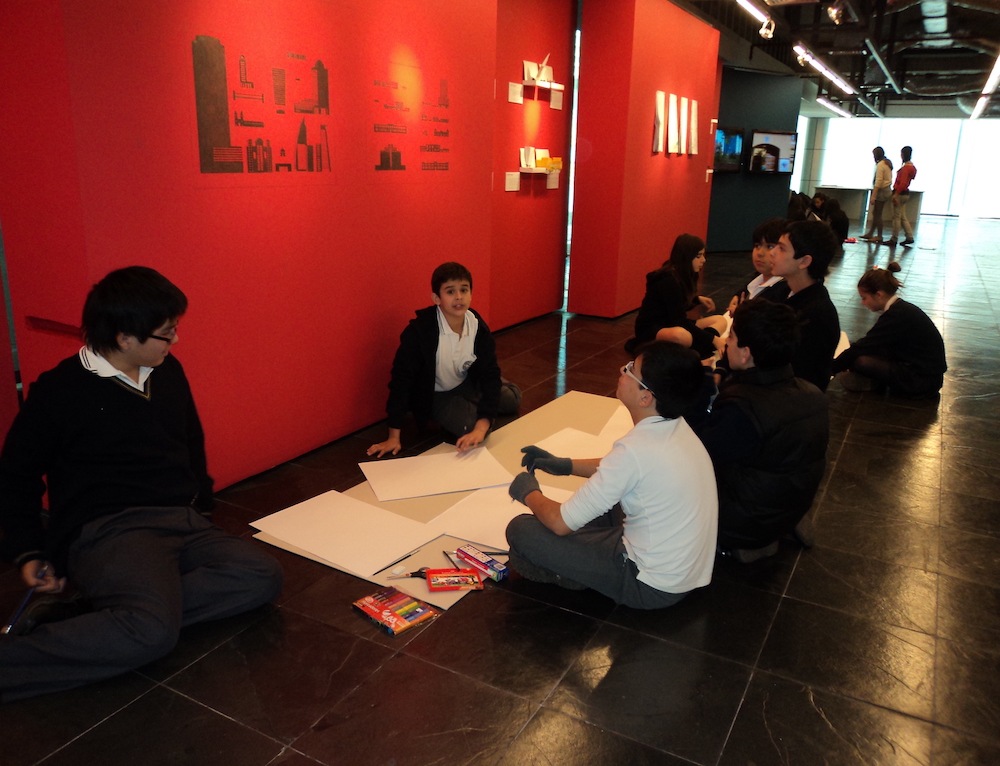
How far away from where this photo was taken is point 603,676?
2.30m

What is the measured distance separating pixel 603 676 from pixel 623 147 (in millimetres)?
5700

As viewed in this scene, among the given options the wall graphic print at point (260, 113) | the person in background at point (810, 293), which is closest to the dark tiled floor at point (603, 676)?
the person in background at point (810, 293)

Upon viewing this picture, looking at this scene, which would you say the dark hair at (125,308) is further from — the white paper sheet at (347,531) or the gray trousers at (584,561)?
the gray trousers at (584,561)

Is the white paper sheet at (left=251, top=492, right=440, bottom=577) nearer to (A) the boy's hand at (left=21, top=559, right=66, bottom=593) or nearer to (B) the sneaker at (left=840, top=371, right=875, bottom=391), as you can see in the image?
(A) the boy's hand at (left=21, top=559, right=66, bottom=593)

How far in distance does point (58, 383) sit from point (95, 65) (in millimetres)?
1182

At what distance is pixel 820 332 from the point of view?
3543 mm

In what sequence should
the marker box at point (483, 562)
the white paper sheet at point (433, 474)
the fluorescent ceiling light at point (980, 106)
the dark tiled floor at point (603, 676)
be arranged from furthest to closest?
the fluorescent ceiling light at point (980, 106)
the white paper sheet at point (433, 474)
the marker box at point (483, 562)
the dark tiled floor at point (603, 676)

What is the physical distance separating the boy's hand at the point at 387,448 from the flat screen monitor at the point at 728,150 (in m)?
10.4

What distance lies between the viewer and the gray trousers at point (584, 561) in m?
2.58

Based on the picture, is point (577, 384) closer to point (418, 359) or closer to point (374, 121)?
point (418, 359)

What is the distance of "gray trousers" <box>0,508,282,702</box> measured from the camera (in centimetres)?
212

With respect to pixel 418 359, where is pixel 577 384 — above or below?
below

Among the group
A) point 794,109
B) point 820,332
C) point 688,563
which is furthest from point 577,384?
point 794,109

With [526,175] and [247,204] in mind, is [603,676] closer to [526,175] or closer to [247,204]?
[247,204]
